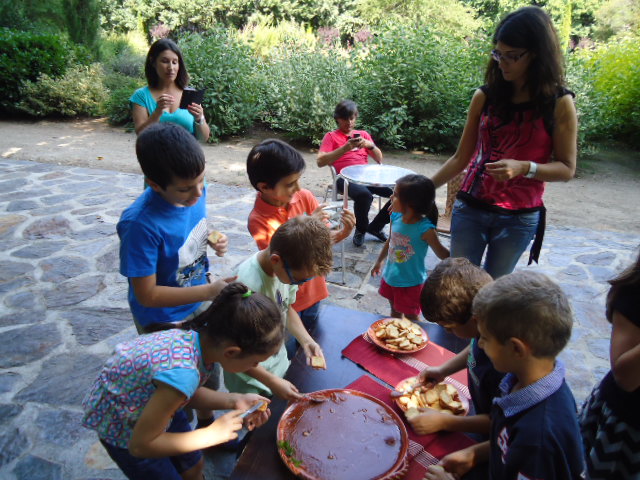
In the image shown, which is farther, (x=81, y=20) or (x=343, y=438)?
(x=81, y=20)

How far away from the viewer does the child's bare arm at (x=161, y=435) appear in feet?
4.28

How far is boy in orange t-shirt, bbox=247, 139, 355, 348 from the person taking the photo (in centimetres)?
226

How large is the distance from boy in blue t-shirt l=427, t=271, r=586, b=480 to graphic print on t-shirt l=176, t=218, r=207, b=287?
1.24 m

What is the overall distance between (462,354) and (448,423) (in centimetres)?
32

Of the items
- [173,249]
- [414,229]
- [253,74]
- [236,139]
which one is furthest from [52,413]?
[253,74]

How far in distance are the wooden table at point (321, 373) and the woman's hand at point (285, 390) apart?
0.09ft

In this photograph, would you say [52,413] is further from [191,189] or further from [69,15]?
[69,15]

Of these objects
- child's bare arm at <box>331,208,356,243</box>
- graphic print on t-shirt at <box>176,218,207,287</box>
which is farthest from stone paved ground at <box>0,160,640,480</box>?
child's bare arm at <box>331,208,356,243</box>

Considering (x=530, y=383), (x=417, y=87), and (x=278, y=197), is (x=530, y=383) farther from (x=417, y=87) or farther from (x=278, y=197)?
(x=417, y=87)

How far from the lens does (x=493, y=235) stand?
8.01 ft

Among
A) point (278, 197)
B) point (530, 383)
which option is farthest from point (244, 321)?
point (278, 197)

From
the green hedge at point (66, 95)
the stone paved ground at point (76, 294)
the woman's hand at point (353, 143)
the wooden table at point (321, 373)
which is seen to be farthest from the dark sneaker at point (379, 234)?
the green hedge at point (66, 95)

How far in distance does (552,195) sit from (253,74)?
7.02 m

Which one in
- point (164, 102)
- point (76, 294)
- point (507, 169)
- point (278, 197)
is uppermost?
point (164, 102)
